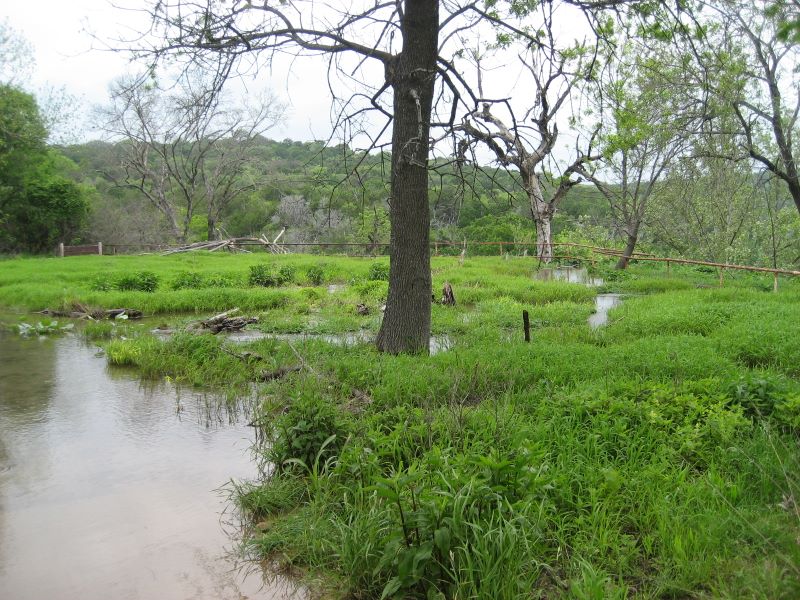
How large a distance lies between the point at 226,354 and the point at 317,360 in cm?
211

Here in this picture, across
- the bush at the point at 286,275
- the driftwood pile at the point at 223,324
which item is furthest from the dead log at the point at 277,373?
the bush at the point at 286,275

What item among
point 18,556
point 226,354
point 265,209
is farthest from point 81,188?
point 18,556

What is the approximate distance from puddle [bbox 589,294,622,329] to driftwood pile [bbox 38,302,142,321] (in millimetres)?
10508

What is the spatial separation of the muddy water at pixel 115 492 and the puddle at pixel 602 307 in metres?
7.39

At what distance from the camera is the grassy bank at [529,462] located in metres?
3.44

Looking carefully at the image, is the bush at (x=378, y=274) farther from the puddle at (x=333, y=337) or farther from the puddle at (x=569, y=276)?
the puddle at (x=333, y=337)

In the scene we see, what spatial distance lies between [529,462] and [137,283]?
638 inches

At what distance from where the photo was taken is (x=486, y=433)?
16.6 feet

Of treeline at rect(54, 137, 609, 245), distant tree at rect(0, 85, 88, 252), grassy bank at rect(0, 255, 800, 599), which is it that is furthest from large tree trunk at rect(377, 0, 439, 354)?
distant tree at rect(0, 85, 88, 252)

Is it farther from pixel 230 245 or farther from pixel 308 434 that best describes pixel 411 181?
pixel 230 245

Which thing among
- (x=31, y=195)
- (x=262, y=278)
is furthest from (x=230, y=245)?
(x=262, y=278)

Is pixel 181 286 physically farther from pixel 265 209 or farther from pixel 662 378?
pixel 265 209

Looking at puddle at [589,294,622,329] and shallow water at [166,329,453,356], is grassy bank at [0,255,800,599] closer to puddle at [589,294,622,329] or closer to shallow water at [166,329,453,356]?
shallow water at [166,329,453,356]

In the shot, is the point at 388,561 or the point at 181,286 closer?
the point at 388,561
